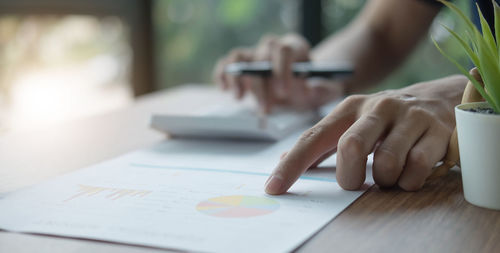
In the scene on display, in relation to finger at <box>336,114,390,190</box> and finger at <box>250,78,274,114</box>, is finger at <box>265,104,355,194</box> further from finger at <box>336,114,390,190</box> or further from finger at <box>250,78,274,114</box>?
finger at <box>250,78,274,114</box>

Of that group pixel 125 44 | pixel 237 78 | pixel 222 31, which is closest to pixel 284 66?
pixel 237 78

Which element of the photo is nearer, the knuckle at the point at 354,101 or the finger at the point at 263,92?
the knuckle at the point at 354,101

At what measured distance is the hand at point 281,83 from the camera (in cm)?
111

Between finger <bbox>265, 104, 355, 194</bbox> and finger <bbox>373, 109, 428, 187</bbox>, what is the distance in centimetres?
7

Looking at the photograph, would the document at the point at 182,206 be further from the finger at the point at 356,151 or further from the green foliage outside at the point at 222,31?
the green foliage outside at the point at 222,31

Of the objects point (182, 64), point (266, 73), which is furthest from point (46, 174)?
point (182, 64)

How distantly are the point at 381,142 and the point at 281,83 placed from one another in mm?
542

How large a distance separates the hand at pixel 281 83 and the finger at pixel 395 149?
20.9 inches

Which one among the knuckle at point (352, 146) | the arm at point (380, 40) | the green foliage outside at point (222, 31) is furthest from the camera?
the green foliage outside at point (222, 31)

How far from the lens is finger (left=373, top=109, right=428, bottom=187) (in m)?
0.54

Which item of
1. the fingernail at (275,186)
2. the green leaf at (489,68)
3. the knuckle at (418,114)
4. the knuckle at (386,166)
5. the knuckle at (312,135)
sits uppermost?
the green leaf at (489,68)

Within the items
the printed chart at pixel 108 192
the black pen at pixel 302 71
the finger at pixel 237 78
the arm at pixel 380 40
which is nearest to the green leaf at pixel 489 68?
the printed chart at pixel 108 192

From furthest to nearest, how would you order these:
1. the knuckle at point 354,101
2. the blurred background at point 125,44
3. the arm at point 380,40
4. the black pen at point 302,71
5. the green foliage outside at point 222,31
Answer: the green foliage outside at point 222,31
the blurred background at point 125,44
the arm at point 380,40
the black pen at point 302,71
the knuckle at point 354,101

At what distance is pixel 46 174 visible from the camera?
2.22ft
